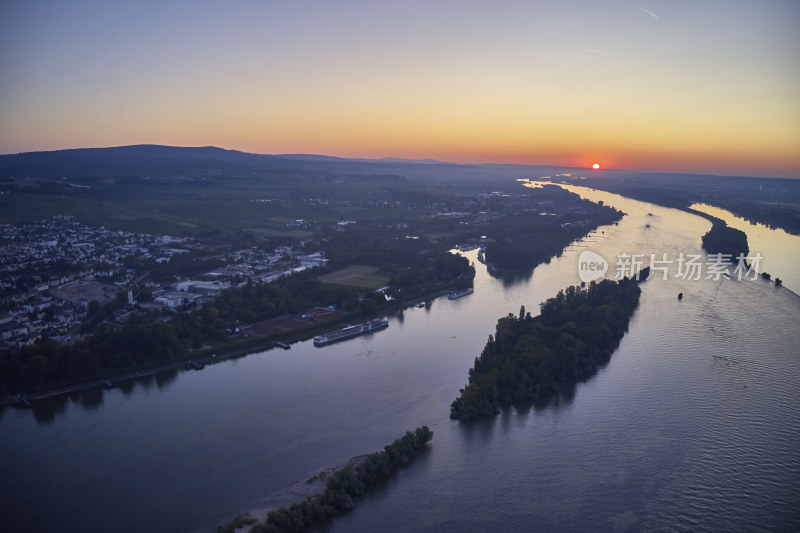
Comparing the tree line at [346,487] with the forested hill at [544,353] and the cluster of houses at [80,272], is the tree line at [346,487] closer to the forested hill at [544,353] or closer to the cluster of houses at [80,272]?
the forested hill at [544,353]

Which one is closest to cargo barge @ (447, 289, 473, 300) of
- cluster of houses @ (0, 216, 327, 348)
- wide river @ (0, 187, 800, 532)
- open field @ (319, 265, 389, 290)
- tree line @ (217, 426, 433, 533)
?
open field @ (319, 265, 389, 290)

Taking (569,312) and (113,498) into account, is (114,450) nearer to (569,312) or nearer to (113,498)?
(113,498)

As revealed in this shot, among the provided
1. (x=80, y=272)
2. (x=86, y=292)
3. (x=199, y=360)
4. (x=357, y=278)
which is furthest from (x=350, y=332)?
(x=80, y=272)

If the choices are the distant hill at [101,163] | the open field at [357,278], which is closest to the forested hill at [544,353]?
the open field at [357,278]

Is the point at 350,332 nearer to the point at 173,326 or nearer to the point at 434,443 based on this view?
the point at 173,326

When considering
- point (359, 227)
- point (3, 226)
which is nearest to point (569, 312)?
point (359, 227)

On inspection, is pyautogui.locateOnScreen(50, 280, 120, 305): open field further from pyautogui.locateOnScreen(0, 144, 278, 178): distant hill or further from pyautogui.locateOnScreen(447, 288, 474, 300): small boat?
pyautogui.locateOnScreen(0, 144, 278, 178): distant hill
